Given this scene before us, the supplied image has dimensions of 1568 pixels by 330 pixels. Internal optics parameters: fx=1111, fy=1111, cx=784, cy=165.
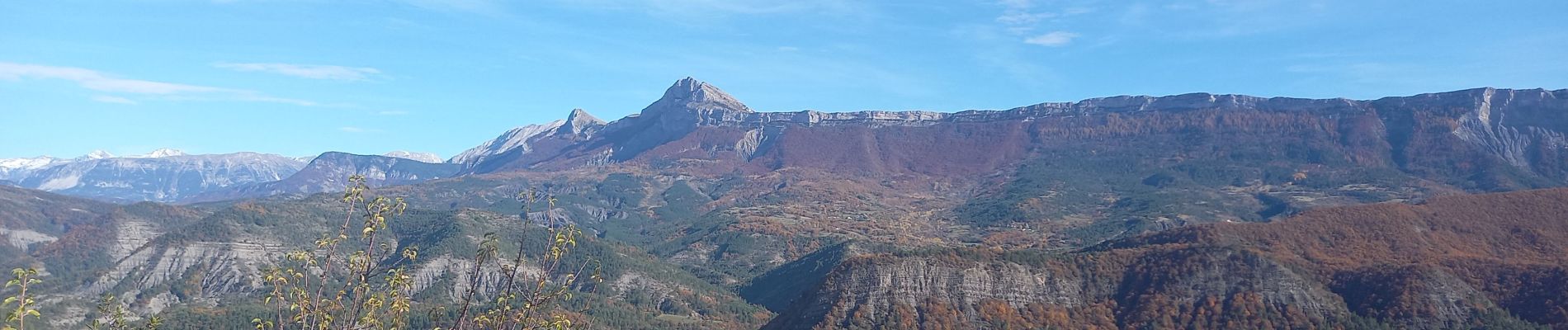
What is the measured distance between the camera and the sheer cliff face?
403 feet

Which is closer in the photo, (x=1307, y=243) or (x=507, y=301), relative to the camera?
(x=507, y=301)

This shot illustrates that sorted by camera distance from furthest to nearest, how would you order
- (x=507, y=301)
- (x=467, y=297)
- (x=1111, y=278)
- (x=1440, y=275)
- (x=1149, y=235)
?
(x=1149, y=235)
(x=1111, y=278)
(x=1440, y=275)
(x=507, y=301)
(x=467, y=297)

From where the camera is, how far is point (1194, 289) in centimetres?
13038

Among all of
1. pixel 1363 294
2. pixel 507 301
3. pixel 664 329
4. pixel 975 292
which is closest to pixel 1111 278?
pixel 975 292

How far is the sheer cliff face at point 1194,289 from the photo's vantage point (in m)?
123

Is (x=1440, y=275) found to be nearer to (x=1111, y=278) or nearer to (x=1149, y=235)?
(x=1111, y=278)

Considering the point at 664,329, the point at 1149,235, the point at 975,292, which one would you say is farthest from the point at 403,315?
the point at 1149,235

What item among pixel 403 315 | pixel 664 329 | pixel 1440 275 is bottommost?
pixel 664 329

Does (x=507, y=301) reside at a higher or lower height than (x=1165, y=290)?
higher

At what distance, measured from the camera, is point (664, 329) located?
166 meters

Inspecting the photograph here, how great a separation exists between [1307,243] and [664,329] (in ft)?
315

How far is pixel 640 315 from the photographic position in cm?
17862

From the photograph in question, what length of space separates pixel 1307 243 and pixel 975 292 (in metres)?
63.3

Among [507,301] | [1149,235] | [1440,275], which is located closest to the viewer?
[507,301]
